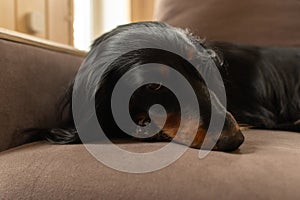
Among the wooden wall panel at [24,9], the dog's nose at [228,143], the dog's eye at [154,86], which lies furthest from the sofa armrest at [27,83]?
the wooden wall panel at [24,9]

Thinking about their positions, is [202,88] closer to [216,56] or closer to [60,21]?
[216,56]

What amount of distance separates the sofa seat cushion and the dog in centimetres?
10

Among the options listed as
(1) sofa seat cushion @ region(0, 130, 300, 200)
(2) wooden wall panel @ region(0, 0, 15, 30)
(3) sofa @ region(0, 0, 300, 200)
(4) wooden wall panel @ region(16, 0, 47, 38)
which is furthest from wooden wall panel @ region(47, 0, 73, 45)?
(1) sofa seat cushion @ region(0, 130, 300, 200)

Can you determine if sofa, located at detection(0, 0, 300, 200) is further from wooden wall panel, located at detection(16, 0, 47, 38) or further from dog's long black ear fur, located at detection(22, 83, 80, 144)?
wooden wall panel, located at detection(16, 0, 47, 38)

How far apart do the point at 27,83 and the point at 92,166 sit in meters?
0.37

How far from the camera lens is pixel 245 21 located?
4.60ft

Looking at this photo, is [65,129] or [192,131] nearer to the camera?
[192,131]

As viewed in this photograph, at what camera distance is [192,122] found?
744 mm

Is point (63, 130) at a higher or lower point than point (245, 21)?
lower

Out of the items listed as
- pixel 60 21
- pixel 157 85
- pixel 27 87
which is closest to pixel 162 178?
pixel 157 85

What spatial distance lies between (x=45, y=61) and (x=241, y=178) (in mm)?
602

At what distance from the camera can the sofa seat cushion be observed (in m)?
0.56

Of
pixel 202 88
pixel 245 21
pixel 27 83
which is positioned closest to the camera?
pixel 202 88

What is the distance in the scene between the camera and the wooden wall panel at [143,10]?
7.40 ft
